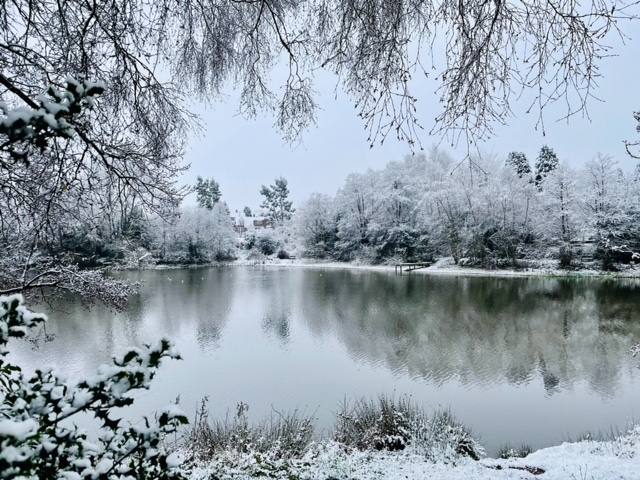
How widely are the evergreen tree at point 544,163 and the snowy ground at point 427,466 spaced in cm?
2382

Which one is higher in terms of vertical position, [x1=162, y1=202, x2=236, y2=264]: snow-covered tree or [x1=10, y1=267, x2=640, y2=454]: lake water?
[x1=162, y1=202, x2=236, y2=264]: snow-covered tree

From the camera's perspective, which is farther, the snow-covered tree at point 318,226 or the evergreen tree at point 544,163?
the snow-covered tree at point 318,226

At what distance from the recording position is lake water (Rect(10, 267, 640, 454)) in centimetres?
627

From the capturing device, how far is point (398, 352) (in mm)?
8984

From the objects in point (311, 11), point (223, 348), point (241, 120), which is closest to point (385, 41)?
point (311, 11)

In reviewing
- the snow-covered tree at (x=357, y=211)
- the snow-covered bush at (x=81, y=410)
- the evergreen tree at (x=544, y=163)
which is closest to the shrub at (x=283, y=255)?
the snow-covered tree at (x=357, y=211)

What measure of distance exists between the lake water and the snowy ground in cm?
140

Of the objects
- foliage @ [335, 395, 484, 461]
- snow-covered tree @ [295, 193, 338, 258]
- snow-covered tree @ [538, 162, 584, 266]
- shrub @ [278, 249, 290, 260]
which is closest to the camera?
foliage @ [335, 395, 484, 461]

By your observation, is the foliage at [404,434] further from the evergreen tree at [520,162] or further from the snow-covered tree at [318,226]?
the snow-covered tree at [318,226]

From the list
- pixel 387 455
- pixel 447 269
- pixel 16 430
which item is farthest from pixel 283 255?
pixel 16 430

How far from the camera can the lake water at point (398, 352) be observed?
627cm

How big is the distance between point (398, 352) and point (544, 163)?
71.5 feet

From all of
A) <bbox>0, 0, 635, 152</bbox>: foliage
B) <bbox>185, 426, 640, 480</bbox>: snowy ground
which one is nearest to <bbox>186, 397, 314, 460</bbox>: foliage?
<bbox>185, 426, 640, 480</bbox>: snowy ground

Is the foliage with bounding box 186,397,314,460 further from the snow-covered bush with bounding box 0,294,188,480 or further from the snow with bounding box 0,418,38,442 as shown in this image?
the snow with bounding box 0,418,38,442
